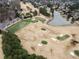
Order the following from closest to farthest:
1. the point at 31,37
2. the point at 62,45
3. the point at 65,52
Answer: the point at 65,52 < the point at 62,45 < the point at 31,37

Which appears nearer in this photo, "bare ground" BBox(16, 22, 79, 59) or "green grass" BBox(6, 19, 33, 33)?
"bare ground" BBox(16, 22, 79, 59)

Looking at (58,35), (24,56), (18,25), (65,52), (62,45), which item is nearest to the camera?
(24,56)

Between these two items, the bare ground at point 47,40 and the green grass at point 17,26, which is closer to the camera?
the bare ground at point 47,40

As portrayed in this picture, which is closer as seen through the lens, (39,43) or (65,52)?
(65,52)

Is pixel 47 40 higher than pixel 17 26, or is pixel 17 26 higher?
pixel 47 40

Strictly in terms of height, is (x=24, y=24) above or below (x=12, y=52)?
below

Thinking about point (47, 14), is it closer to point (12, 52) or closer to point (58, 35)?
point (58, 35)

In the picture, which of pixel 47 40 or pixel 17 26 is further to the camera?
pixel 17 26

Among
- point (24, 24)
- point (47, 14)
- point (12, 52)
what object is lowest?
point (47, 14)

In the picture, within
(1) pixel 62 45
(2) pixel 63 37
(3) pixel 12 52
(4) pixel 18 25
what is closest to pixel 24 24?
(4) pixel 18 25
